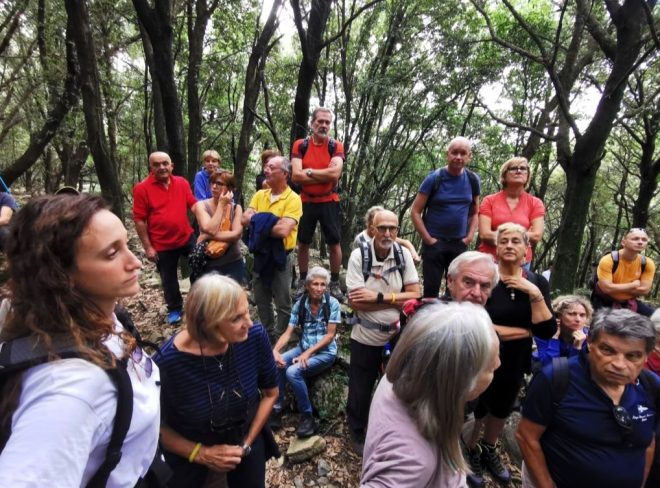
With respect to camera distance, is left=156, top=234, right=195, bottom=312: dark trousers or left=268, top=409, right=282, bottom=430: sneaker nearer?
left=268, top=409, right=282, bottom=430: sneaker

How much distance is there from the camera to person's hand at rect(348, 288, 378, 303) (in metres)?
3.29

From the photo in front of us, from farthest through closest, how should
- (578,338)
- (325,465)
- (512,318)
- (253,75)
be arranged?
(253,75) < (325,465) < (578,338) < (512,318)

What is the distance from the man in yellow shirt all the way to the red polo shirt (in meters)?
1.00

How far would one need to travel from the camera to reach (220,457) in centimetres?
210

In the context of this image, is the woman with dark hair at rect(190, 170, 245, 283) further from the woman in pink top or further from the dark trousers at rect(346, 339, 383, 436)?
the woman in pink top

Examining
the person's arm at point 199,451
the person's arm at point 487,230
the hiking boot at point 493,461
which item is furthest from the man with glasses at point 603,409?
the person's arm at point 199,451

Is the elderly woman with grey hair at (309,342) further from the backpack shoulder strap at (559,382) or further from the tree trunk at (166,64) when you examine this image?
A: the tree trunk at (166,64)

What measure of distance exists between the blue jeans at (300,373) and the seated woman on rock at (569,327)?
2.32 m

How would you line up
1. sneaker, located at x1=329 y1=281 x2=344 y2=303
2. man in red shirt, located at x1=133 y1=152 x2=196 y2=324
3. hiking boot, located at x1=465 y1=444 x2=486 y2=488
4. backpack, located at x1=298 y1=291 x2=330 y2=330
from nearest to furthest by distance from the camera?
hiking boot, located at x1=465 y1=444 x2=486 y2=488 < backpack, located at x1=298 y1=291 x2=330 y2=330 < man in red shirt, located at x1=133 y1=152 x2=196 y2=324 < sneaker, located at x1=329 y1=281 x2=344 y2=303

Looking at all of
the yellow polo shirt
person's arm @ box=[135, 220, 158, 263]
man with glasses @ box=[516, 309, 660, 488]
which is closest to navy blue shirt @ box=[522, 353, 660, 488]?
man with glasses @ box=[516, 309, 660, 488]

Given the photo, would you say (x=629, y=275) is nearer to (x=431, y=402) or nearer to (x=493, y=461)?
(x=493, y=461)

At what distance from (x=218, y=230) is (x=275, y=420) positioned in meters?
2.36

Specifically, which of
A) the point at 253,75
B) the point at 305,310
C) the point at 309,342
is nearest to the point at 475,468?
the point at 309,342

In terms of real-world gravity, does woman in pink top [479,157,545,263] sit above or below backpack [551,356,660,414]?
above
